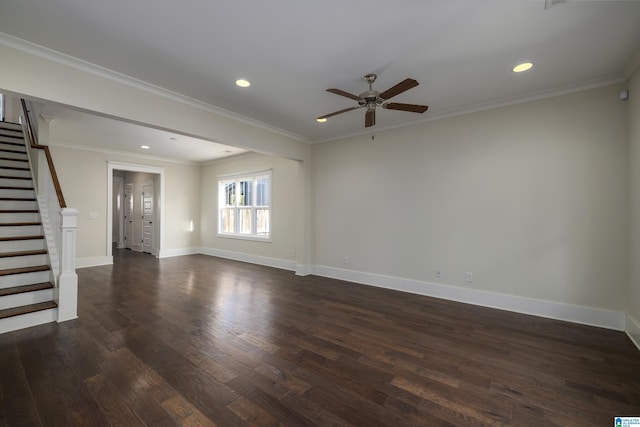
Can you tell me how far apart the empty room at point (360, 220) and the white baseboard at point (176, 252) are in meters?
1.95

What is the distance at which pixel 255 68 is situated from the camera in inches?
110

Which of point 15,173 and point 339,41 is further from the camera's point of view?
point 15,173

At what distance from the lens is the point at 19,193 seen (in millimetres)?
4078

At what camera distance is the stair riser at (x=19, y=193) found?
3918 mm

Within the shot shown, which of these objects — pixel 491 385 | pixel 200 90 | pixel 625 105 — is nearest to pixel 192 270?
pixel 200 90

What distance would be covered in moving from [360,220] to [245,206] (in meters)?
3.50

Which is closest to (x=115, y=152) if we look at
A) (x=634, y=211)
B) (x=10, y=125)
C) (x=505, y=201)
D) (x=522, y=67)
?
(x=10, y=125)

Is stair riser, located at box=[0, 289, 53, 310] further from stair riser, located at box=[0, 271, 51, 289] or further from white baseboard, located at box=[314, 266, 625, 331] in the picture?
white baseboard, located at box=[314, 266, 625, 331]

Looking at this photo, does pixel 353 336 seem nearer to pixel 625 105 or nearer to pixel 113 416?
pixel 113 416

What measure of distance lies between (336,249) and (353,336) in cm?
256

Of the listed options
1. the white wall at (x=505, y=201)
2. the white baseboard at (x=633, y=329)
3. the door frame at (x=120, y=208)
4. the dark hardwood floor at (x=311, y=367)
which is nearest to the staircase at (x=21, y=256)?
the dark hardwood floor at (x=311, y=367)

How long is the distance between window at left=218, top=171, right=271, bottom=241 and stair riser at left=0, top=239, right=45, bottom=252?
3822mm

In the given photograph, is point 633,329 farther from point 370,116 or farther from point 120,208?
point 120,208

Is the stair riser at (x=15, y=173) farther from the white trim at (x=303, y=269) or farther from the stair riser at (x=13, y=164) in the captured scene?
the white trim at (x=303, y=269)
